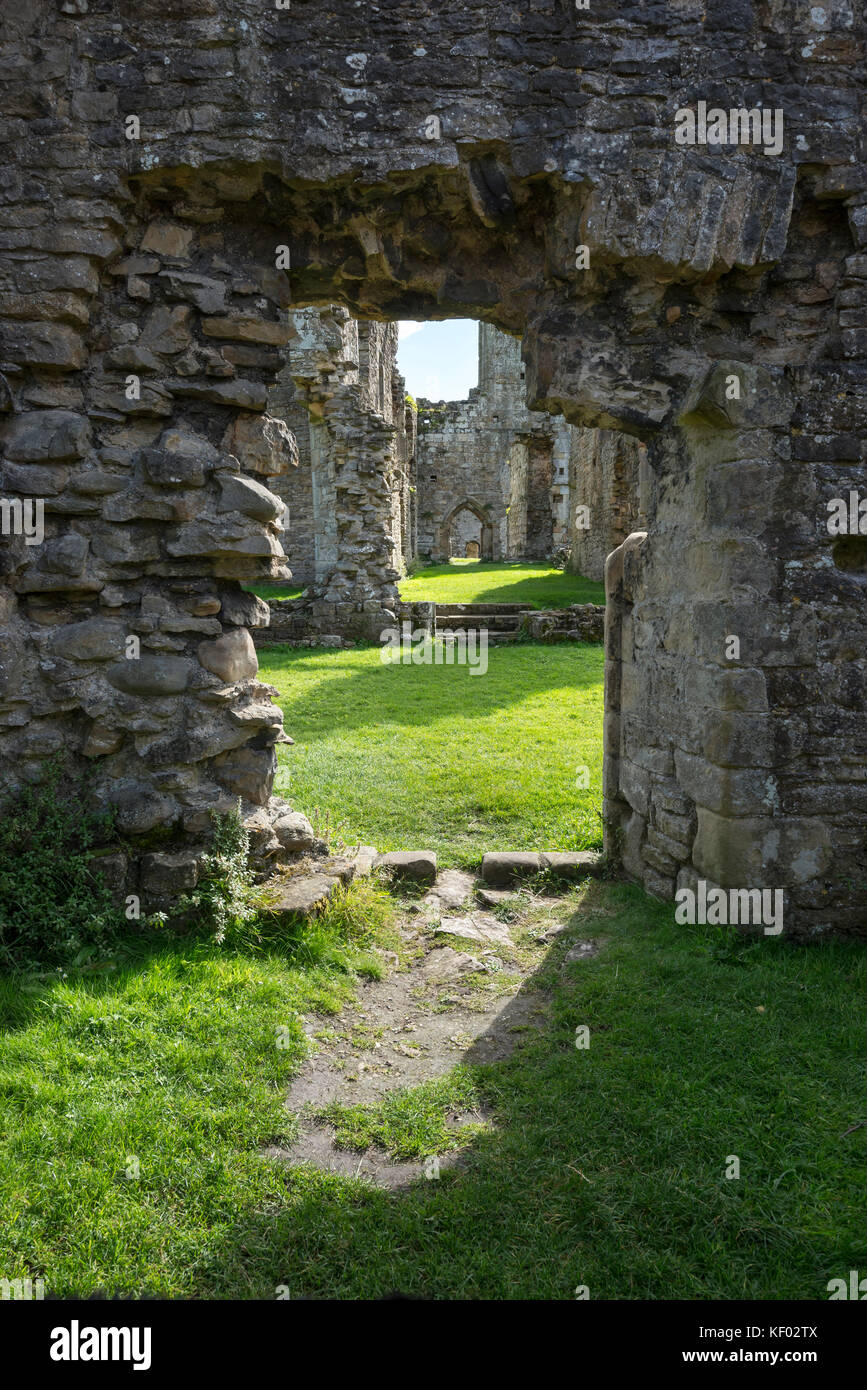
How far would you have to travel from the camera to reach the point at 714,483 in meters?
4.11

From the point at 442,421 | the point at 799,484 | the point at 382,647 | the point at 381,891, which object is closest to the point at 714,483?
the point at 799,484

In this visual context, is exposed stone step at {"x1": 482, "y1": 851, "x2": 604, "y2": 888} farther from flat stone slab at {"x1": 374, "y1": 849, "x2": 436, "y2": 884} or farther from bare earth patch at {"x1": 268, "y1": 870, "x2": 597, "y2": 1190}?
flat stone slab at {"x1": 374, "y1": 849, "x2": 436, "y2": 884}

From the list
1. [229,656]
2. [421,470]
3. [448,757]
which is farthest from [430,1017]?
[421,470]

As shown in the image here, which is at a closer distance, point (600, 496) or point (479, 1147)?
point (479, 1147)

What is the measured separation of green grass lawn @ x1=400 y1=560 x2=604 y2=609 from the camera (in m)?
18.6

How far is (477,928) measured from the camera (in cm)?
484

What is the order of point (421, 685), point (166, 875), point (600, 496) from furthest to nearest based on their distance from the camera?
point (600, 496) → point (421, 685) → point (166, 875)

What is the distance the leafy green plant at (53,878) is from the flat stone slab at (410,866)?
69.9 inches

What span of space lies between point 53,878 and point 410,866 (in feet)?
7.25

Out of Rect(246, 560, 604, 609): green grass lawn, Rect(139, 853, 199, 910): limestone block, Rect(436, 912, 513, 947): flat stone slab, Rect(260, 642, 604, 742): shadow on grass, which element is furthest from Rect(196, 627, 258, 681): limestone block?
Rect(246, 560, 604, 609): green grass lawn

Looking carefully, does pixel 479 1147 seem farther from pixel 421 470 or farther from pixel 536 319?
pixel 421 470

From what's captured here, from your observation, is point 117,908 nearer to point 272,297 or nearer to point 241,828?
point 241,828

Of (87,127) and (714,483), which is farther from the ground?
(87,127)

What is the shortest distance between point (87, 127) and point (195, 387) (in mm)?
1308
